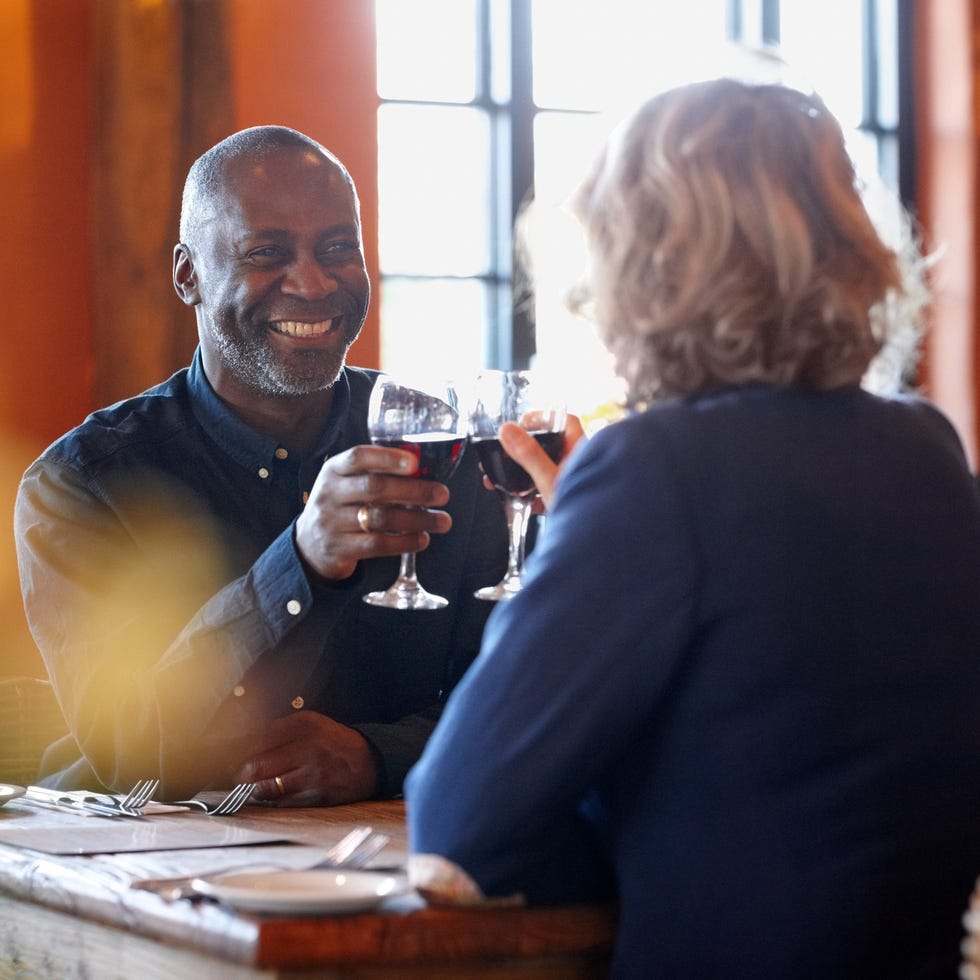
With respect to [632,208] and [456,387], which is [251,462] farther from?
[632,208]

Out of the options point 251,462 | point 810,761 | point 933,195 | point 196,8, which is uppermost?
point 196,8

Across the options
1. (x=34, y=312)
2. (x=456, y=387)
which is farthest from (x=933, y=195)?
(x=456, y=387)

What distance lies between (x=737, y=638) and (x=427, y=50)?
179 inches

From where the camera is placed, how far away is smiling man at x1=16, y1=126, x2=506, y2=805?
1850 mm

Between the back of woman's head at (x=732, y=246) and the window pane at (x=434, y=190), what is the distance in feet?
13.4

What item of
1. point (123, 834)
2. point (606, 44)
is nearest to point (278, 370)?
point (123, 834)

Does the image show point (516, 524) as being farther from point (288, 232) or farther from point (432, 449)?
point (288, 232)

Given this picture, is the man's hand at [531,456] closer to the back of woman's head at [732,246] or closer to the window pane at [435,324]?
the back of woman's head at [732,246]

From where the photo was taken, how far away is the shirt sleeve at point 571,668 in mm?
1154

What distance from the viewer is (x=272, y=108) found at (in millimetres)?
4504

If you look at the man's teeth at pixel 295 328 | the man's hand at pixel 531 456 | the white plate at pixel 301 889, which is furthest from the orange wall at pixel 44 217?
the white plate at pixel 301 889

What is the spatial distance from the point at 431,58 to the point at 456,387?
13.1 ft

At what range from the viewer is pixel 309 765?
1830 millimetres

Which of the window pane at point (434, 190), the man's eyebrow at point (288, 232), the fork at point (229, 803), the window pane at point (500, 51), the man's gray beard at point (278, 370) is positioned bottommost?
the fork at point (229, 803)
